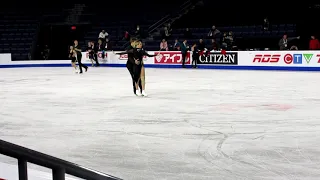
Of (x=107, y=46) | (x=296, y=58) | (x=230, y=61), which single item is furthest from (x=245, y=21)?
(x=107, y=46)

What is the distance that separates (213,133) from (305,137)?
129 centimetres

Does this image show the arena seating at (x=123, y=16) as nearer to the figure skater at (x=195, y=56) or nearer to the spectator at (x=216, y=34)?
the spectator at (x=216, y=34)

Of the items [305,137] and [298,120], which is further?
[298,120]

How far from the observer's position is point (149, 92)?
1452 centimetres

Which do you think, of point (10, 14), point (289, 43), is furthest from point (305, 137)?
point (10, 14)

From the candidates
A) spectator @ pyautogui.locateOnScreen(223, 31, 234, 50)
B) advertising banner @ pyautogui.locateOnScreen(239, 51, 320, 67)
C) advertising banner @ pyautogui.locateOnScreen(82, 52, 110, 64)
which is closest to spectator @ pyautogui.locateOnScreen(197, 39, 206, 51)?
spectator @ pyautogui.locateOnScreen(223, 31, 234, 50)

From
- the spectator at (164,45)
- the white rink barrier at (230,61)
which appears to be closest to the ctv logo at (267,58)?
the white rink barrier at (230,61)

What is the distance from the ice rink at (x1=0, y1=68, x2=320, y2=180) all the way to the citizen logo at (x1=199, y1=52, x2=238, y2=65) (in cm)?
1258

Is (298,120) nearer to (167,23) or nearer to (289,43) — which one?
(289,43)

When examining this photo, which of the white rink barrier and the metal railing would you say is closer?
the metal railing

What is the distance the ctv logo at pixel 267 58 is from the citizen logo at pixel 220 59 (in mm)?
1259

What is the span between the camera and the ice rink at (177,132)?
17.5 feet

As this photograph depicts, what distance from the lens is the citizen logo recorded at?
26.4 metres

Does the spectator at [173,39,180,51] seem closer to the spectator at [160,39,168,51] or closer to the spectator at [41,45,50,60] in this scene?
the spectator at [160,39,168,51]
